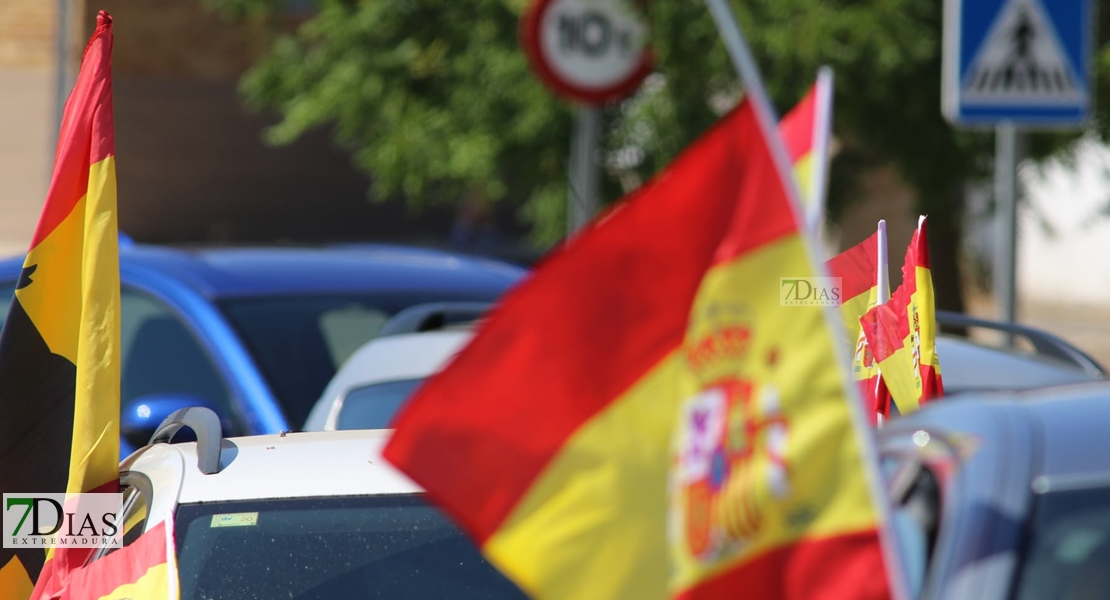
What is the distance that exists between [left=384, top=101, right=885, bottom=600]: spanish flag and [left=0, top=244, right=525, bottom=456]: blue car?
9.29 ft

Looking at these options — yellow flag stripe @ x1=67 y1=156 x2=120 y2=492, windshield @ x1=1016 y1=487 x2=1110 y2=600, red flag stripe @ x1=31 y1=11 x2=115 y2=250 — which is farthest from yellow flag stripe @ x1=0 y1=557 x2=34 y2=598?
windshield @ x1=1016 y1=487 x2=1110 y2=600

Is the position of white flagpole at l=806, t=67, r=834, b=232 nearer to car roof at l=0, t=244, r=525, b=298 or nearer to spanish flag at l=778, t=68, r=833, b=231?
spanish flag at l=778, t=68, r=833, b=231

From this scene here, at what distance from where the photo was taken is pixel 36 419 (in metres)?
3.63

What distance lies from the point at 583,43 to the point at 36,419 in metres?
4.67

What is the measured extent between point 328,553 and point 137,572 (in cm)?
44

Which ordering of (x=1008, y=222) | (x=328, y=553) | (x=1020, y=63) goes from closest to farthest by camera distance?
(x=328, y=553)
(x=1020, y=63)
(x=1008, y=222)

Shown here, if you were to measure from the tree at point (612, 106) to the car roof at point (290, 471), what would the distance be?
5.85 metres

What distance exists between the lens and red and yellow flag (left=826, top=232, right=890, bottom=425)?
3.75m

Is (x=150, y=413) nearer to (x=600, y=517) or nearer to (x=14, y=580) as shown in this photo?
(x=14, y=580)

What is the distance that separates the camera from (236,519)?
3.33 meters

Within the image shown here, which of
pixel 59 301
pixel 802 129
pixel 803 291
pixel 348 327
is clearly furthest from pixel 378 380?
pixel 803 291

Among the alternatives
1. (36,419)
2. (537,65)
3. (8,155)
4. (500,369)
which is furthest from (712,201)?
(8,155)

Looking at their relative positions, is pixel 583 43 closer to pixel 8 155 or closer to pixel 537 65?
pixel 537 65

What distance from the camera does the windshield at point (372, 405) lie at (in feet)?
16.0
